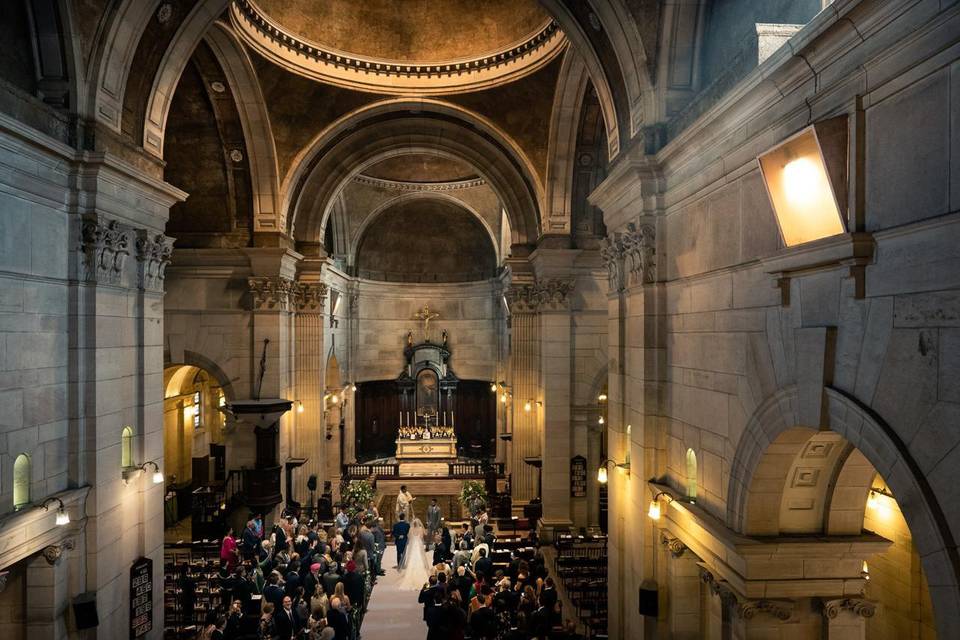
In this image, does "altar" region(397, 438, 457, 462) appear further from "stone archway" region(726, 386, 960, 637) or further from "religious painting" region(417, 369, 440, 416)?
"stone archway" region(726, 386, 960, 637)

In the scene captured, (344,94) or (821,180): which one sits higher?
(344,94)

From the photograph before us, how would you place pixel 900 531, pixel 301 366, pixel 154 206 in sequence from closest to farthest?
pixel 900 531 → pixel 154 206 → pixel 301 366

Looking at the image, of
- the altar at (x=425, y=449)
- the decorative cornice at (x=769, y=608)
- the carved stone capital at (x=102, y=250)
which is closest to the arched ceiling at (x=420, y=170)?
the altar at (x=425, y=449)

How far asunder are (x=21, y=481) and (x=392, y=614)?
820 cm

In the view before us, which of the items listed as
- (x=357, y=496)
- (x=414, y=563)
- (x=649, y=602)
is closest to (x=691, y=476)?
(x=649, y=602)

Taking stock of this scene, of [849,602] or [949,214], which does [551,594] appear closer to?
[849,602]

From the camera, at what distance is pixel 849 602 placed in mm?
6477

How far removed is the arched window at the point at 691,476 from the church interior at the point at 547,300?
1.6 inches

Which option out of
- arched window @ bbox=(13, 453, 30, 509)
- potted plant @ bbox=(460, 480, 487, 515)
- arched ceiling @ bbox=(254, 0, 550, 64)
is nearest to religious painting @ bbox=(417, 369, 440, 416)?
potted plant @ bbox=(460, 480, 487, 515)

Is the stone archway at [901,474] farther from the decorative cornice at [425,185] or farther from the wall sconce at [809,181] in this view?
the decorative cornice at [425,185]

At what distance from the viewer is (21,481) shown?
791 cm

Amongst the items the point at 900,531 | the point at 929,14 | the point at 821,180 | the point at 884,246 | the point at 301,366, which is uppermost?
the point at 929,14

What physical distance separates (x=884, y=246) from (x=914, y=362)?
33.4 inches

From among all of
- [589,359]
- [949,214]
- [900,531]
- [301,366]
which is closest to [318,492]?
[301,366]
